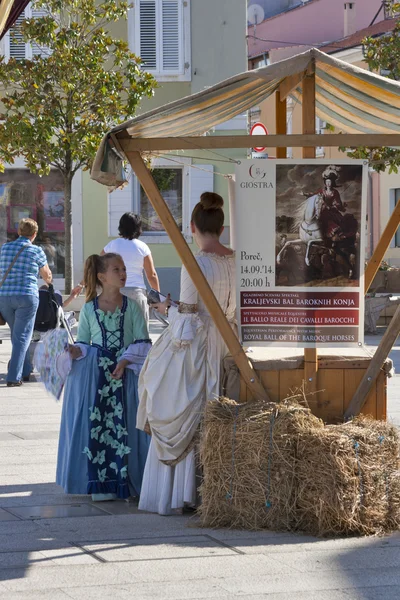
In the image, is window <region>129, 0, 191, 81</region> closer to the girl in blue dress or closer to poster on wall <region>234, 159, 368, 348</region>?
the girl in blue dress

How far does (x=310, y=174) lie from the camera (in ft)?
A: 18.4

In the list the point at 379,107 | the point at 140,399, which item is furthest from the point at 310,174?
the point at 140,399

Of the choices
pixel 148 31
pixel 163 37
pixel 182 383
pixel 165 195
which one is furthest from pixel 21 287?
pixel 148 31

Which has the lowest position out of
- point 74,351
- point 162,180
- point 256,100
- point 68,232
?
point 74,351

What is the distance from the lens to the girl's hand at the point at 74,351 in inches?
250

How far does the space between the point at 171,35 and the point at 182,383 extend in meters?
19.4

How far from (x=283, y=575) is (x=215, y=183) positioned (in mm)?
19245

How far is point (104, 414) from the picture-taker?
6402mm

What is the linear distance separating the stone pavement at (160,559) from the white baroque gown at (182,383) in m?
0.22

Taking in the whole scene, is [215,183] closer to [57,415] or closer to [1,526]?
[57,415]

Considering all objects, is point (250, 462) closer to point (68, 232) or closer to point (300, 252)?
point (300, 252)

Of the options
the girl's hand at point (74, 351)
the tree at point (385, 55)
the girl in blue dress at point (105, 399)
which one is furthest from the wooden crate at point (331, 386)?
the tree at point (385, 55)

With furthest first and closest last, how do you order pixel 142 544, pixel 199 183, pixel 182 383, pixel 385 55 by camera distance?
pixel 199 183, pixel 385 55, pixel 182 383, pixel 142 544

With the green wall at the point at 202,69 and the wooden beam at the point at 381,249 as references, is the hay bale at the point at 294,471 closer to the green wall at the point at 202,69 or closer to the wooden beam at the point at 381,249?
the wooden beam at the point at 381,249
